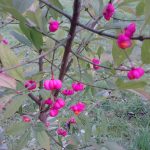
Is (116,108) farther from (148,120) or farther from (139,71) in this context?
(139,71)

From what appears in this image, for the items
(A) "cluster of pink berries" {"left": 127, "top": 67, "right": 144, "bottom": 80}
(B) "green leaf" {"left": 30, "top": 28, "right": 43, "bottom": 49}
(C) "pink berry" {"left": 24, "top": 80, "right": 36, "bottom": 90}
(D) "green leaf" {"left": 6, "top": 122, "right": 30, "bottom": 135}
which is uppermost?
(B) "green leaf" {"left": 30, "top": 28, "right": 43, "bottom": 49}

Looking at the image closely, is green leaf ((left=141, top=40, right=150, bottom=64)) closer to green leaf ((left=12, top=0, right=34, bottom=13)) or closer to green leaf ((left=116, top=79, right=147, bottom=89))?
green leaf ((left=116, top=79, right=147, bottom=89))

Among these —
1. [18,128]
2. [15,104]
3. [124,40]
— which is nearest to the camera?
[124,40]

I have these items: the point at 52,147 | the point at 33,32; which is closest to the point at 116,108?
the point at 52,147

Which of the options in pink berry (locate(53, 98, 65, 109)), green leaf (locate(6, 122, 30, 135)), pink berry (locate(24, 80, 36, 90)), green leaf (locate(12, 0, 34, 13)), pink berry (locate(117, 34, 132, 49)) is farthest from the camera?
green leaf (locate(6, 122, 30, 135))

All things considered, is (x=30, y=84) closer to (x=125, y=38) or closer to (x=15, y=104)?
(x=15, y=104)

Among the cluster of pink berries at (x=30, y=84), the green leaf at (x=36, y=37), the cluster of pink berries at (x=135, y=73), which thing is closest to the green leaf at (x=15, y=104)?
the cluster of pink berries at (x=30, y=84)

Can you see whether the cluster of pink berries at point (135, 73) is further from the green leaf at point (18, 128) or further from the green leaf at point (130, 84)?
the green leaf at point (18, 128)

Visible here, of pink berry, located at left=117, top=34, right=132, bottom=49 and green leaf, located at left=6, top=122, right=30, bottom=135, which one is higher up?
pink berry, located at left=117, top=34, right=132, bottom=49

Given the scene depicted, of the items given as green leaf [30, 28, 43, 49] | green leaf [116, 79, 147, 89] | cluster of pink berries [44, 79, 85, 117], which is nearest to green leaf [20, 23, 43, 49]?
green leaf [30, 28, 43, 49]

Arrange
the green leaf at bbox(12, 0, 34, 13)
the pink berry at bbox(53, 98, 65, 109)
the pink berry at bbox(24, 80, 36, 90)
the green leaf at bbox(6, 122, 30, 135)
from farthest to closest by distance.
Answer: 1. the green leaf at bbox(6, 122, 30, 135)
2. the pink berry at bbox(53, 98, 65, 109)
3. the pink berry at bbox(24, 80, 36, 90)
4. the green leaf at bbox(12, 0, 34, 13)

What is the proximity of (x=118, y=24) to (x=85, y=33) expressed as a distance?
1.51 feet

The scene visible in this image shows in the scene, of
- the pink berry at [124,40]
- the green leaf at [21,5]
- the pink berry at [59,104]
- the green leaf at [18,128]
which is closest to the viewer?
the pink berry at [124,40]

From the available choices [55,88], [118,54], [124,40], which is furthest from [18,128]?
[124,40]
